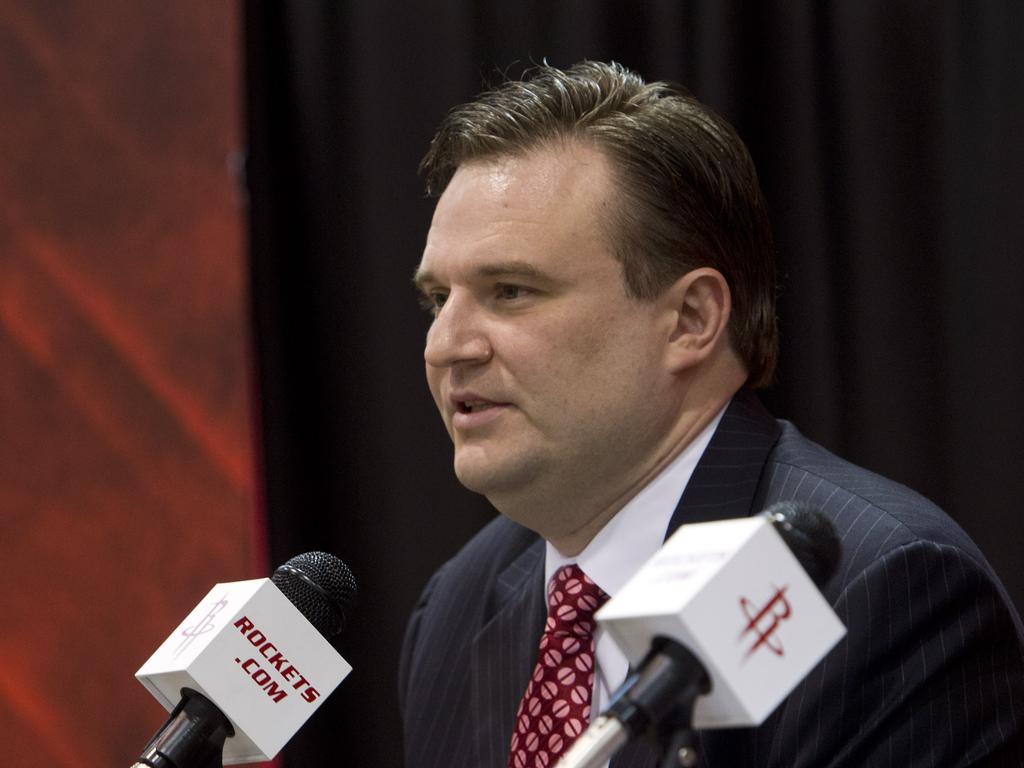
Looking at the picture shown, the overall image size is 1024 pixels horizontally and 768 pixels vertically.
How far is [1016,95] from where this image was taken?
2.10m

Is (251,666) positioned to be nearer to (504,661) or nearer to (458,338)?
(458,338)

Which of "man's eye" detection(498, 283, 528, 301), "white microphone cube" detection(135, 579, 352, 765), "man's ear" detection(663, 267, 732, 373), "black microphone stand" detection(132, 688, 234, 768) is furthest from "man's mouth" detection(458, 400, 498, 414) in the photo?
"black microphone stand" detection(132, 688, 234, 768)

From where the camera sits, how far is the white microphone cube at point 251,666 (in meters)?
1.09

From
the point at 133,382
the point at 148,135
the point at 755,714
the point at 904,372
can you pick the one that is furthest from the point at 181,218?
the point at 755,714

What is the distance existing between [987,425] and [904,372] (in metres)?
0.15

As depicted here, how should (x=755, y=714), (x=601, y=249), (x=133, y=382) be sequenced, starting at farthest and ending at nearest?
(x=133, y=382) → (x=601, y=249) → (x=755, y=714)

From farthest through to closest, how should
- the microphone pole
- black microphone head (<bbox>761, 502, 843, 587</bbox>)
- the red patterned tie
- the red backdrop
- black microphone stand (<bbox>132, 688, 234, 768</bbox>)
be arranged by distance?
the red backdrop → the red patterned tie → black microphone stand (<bbox>132, 688, 234, 768</bbox>) → black microphone head (<bbox>761, 502, 843, 587</bbox>) → the microphone pole

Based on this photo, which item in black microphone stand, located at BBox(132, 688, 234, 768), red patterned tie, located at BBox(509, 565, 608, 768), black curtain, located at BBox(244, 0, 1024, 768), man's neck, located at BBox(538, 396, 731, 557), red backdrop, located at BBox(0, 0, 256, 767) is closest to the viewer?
black microphone stand, located at BBox(132, 688, 234, 768)

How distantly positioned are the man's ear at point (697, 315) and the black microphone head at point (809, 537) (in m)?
0.72

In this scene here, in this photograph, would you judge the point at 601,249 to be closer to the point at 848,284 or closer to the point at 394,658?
the point at 848,284

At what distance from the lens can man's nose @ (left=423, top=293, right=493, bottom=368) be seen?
1.62 meters

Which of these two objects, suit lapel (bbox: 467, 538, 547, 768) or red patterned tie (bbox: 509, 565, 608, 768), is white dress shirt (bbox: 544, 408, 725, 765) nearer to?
red patterned tie (bbox: 509, 565, 608, 768)

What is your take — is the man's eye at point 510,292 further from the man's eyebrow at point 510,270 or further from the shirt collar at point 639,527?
the shirt collar at point 639,527

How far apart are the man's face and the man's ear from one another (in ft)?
0.07
